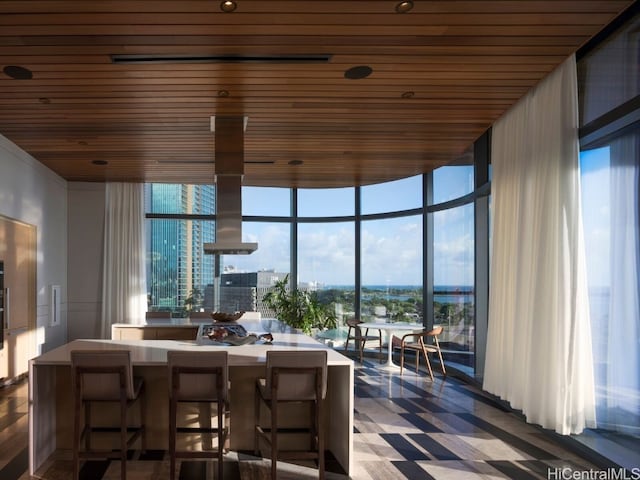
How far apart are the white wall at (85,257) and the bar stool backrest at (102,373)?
602 cm

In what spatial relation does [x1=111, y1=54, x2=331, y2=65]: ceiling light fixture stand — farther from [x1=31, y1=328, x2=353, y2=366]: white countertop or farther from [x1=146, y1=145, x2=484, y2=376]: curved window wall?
[x1=146, y1=145, x2=484, y2=376]: curved window wall

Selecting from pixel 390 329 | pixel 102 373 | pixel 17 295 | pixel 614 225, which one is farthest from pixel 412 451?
pixel 17 295

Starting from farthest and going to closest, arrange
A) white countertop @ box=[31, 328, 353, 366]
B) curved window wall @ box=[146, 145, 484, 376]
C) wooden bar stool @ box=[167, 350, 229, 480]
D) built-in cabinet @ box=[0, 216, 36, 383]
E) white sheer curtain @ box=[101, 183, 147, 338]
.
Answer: white sheer curtain @ box=[101, 183, 147, 338]
curved window wall @ box=[146, 145, 484, 376]
built-in cabinet @ box=[0, 216, 36, 383]
white countertop @ box=[31, 328, 353, 366]
wooden bar stool @ box=[167, 350, 229, 480]

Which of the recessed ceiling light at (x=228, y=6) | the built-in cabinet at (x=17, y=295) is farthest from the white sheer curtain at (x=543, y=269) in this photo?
the built-in cabinet at (x=17, y=295)

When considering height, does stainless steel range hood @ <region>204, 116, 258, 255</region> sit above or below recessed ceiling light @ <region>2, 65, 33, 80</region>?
below

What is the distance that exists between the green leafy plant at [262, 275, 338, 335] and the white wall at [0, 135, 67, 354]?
3413 millimetres

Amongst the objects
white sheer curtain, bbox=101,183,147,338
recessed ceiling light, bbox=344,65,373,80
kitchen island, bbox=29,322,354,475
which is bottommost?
kitchen island, bbox=29,322,354,475

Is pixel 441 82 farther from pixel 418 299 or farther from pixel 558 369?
A: pixel 418 299

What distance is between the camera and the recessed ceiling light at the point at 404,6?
9.90 ft

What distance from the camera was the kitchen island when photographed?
360 cm

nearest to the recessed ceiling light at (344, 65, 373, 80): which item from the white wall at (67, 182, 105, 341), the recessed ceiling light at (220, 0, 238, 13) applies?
the recessed ceiling light at (220, 0, 238, 13)

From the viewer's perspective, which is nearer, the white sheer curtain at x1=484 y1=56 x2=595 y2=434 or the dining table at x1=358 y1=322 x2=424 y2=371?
the white sheer curtain at x1=484 y1=56 x2=595 y2=434

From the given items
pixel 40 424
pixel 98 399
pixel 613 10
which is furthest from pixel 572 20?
pixel 40 424

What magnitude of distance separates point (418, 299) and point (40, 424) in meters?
5.86
